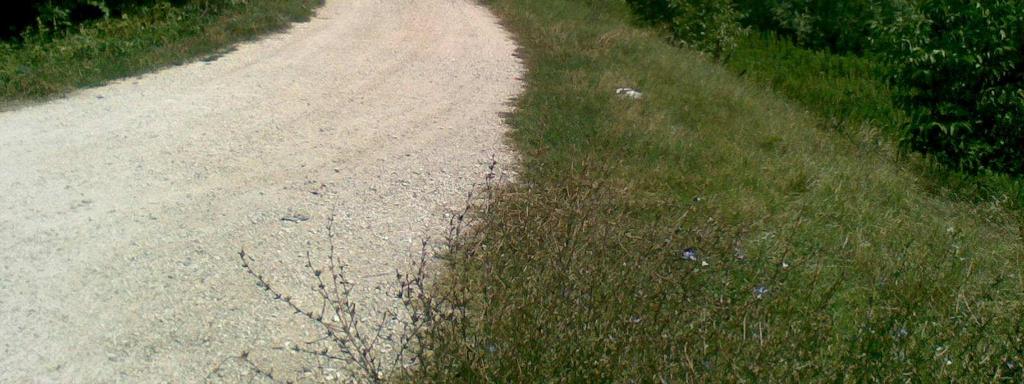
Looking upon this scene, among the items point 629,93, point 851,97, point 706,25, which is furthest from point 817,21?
point 629,93

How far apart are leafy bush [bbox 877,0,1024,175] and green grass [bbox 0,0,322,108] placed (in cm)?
776

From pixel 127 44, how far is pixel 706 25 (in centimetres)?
882

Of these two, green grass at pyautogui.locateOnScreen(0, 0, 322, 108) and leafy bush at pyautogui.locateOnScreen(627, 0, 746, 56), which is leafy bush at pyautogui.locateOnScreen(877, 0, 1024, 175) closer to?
leafy bush at pyautogui.locateOnScreen(627, 0, 746, 56)

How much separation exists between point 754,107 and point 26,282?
25.7ft

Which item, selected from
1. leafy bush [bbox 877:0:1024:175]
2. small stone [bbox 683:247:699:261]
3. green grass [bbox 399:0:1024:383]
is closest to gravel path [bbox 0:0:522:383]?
green grass [bbox 399:0:1024:383]

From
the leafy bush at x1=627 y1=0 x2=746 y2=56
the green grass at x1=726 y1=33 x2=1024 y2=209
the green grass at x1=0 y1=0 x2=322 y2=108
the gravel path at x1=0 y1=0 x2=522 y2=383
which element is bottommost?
the green grass at x1=726 y1=33 x2=1024 y2=209

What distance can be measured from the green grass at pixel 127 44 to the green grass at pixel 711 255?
360 centimetres

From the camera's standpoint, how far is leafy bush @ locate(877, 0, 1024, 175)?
385 inches

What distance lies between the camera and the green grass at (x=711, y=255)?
354 centimetres

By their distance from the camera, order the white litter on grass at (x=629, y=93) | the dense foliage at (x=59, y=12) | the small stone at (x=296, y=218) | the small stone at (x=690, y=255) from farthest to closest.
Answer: the dense foliage at (x=59, y=12) < the white litter on grass at (x=629, y=93) < the small stone at (x=296, y=218) < the small stone at (x=690, y=255)

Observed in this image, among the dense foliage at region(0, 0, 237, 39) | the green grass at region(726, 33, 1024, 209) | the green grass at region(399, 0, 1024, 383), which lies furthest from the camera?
the dense foliage at region(0, 0, 237, 39)

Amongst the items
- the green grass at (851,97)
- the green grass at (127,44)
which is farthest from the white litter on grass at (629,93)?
the green grass at (127,44)

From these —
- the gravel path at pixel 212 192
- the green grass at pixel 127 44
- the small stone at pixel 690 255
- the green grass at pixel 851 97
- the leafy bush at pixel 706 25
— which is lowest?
the green grass at pixel 851 97

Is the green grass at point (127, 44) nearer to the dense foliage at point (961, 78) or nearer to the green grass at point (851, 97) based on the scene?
the green grass at point (851, 97)
